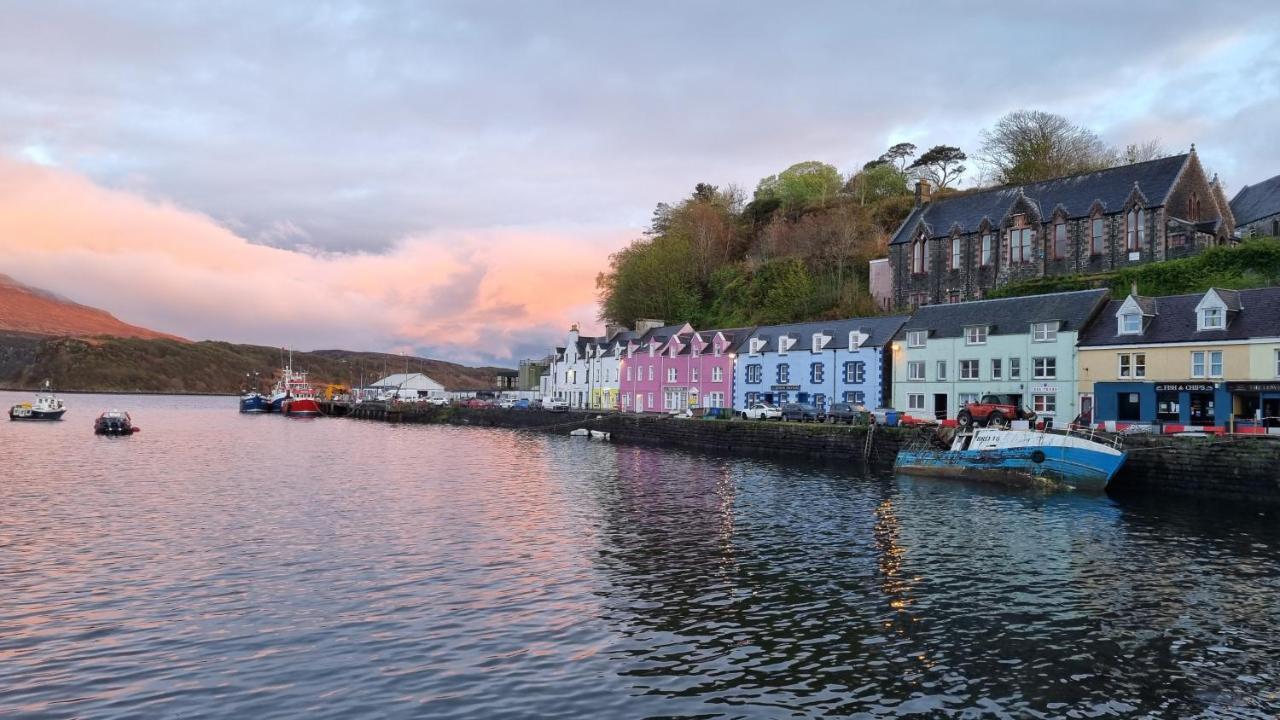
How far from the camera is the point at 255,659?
17.5m

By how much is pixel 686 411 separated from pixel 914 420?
3045 cm

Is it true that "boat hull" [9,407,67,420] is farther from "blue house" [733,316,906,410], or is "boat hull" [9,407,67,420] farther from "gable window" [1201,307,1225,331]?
"gable window" [1201,307,1225,331]

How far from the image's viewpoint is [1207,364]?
51.9m

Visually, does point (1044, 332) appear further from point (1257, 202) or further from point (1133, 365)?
point (1257, 202)

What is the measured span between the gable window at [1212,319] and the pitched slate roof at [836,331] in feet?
86.1

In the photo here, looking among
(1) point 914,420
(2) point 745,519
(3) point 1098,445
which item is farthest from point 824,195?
(2) point 745,519

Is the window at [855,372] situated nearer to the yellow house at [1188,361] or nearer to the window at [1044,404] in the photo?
the window at [1044,404]

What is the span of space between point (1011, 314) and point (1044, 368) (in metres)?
5.72

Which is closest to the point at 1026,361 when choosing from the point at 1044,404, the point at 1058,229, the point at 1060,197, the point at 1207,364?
the point at 1044,404

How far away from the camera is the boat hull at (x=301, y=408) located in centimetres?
15012

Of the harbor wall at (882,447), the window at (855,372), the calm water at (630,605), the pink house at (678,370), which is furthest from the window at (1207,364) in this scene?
the pink house at (678,370)

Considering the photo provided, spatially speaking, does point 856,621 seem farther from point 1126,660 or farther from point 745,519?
point 745,519

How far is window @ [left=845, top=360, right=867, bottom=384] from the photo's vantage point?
253 feet

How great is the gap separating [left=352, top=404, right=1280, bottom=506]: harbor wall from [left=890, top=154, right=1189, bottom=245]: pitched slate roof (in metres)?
32.9
